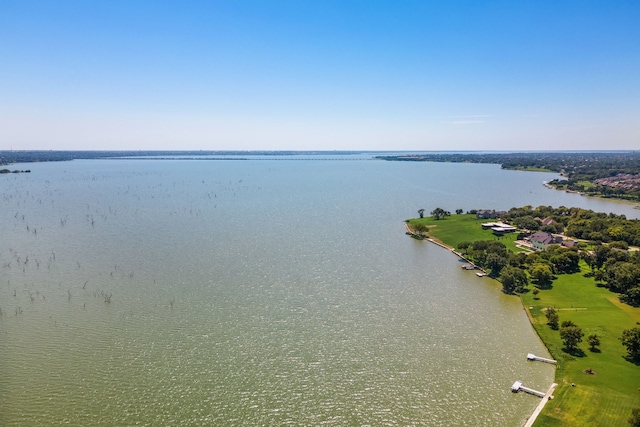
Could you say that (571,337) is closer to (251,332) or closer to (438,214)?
(251,332)

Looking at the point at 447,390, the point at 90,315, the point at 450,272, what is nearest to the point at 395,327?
the point at 447,390

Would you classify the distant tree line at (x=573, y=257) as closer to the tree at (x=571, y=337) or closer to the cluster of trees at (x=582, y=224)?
the cluster of trees at (x=582, y=224)

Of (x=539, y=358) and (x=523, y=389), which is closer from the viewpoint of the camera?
(x=523, y=389)

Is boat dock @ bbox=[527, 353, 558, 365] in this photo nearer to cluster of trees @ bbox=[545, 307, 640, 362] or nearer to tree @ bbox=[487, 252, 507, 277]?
cluster of trees @ bbox=[545, 307, 640, 362]

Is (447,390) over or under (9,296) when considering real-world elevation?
under

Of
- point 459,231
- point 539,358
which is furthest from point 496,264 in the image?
point 459,231

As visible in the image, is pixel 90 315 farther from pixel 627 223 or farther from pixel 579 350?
pixel 627 223
